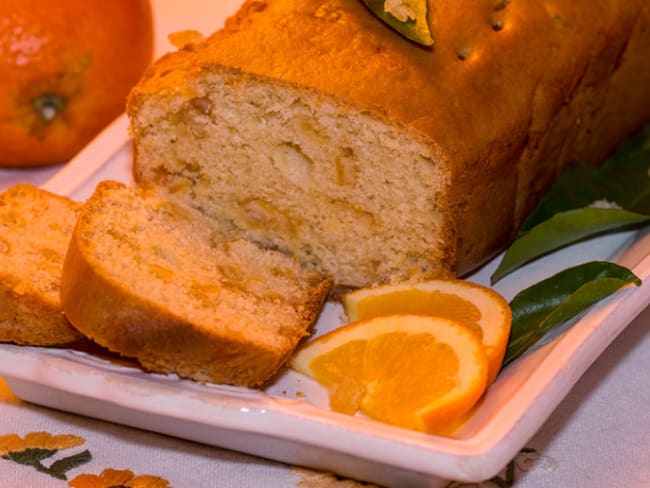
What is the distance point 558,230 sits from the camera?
3086mm

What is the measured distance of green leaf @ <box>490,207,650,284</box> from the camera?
3.07 meters

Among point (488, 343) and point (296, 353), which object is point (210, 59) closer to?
point (296, 353)

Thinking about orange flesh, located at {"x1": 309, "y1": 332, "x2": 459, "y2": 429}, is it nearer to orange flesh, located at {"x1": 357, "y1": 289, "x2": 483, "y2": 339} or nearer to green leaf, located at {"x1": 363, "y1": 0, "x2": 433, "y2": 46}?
orange flesh, located at {"x1": 357, "y1": 289, "x2": 483, "y2": 339}

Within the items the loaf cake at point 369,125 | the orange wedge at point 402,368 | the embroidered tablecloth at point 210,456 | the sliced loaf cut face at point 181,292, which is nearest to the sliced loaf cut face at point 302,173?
the loaf cake at point 369,125

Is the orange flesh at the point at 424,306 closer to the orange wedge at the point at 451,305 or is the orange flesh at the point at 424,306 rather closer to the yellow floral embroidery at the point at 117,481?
the orange wedge at the point at 451,305

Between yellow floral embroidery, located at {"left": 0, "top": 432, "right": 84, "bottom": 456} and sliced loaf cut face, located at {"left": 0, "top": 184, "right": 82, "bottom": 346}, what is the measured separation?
268 mm

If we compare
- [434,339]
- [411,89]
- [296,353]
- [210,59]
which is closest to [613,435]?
[434,339]

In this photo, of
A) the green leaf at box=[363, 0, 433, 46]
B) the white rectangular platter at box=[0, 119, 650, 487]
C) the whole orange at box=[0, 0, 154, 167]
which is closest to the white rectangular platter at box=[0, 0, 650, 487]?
the white rectangular platter at box=[0, 119, 650, 487]

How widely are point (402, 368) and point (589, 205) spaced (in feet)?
3.79

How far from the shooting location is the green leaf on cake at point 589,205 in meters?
3.07

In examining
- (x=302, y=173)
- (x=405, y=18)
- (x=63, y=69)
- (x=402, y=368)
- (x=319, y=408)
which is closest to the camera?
(x=319, y=408)

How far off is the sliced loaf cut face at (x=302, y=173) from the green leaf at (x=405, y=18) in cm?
29

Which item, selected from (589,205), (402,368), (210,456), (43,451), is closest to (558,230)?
(589,205)

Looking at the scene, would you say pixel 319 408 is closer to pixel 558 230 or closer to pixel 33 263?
pixel 33 263
